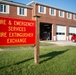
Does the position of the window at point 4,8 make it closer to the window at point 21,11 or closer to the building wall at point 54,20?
the window at point 21,11

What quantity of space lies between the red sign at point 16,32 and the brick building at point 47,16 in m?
19.1

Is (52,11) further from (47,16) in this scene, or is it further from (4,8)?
(4,8)

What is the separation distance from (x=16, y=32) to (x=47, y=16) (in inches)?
1037

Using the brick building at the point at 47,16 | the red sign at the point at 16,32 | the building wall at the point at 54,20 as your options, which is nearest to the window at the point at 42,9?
the brick building at the point at 47,16

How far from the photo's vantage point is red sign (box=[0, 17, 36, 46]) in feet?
25.6

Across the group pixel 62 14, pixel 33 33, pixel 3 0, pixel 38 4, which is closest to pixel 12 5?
pixel 3 0

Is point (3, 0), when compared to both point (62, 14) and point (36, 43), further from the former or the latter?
point (36, 43)

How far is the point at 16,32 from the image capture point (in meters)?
8.22

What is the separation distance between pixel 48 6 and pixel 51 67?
27.4 metres

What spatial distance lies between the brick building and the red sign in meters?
19.1

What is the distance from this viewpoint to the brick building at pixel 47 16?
28.0 m

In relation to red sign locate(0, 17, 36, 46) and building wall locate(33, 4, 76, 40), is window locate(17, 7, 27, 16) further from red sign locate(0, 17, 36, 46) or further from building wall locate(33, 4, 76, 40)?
red sign locate(0, 17, 36, 46)

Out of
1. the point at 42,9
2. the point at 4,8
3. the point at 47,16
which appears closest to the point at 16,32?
the point at 4,8

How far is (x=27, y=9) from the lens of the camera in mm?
30125
